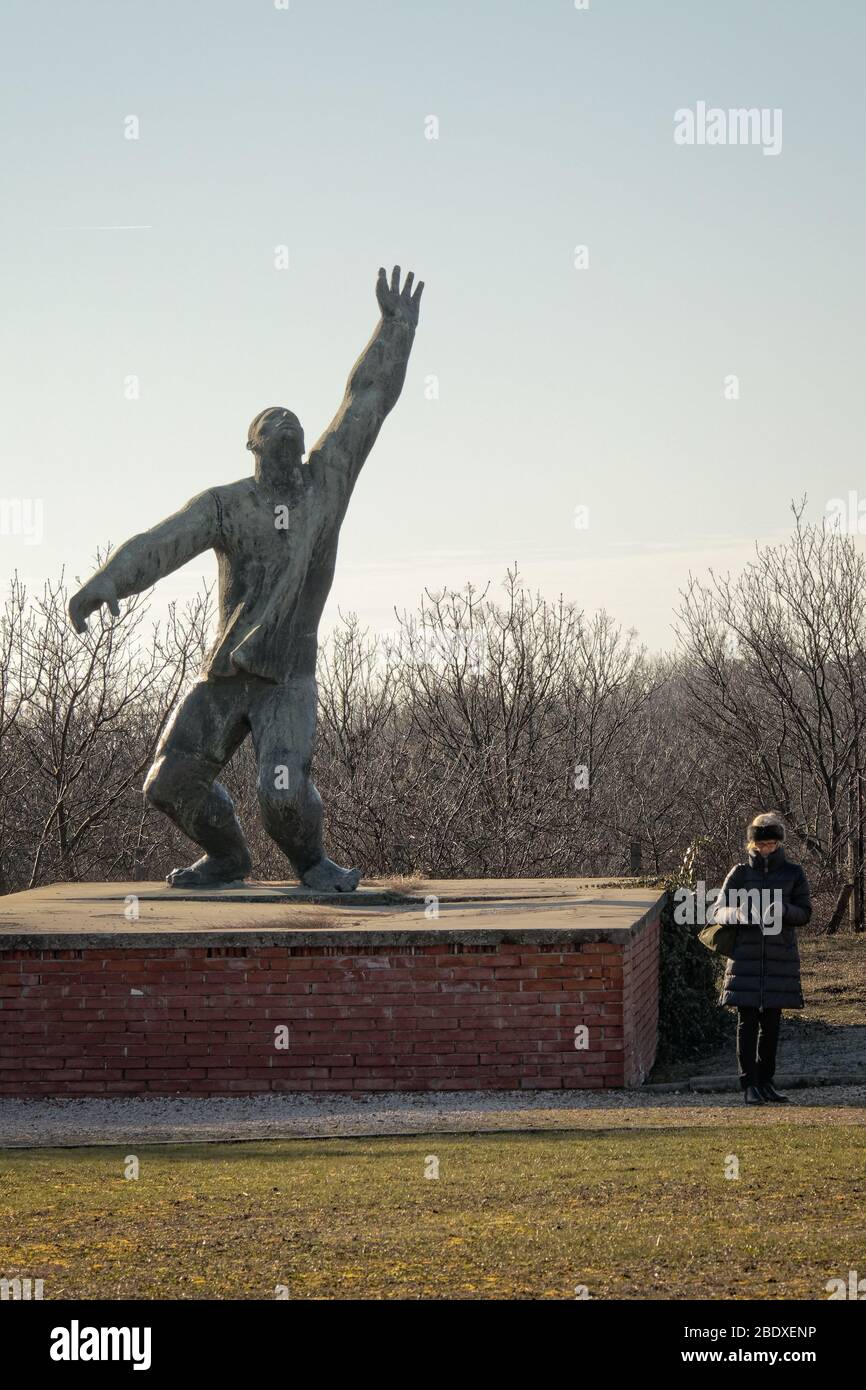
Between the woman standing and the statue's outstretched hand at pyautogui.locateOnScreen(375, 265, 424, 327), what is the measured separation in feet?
15.0

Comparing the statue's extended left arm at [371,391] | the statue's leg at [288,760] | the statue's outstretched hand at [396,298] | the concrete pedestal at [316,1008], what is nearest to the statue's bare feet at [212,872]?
the statue's leg at [288,760]

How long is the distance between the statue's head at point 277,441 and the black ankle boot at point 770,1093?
15.3 feet

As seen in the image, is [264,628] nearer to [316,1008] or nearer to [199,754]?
[199,754]

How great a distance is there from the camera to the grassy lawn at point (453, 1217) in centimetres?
459

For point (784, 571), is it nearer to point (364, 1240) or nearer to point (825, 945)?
point (825, 945)

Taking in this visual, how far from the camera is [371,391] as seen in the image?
10.9 meters

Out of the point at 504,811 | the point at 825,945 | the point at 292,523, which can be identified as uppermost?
the point at 292,523

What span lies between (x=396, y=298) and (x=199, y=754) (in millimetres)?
3262

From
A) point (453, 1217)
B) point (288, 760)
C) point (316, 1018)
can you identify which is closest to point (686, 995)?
point (288, 760)

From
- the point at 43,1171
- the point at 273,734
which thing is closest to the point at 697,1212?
the point at 43,1171

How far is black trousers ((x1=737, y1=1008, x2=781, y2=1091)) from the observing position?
8172 mm

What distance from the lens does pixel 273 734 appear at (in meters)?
10.2

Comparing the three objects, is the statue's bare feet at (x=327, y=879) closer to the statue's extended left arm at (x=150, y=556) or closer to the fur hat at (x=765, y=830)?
the statue's extended left arm at (x=150, y=556)

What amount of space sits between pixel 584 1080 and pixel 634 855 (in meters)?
17.2
